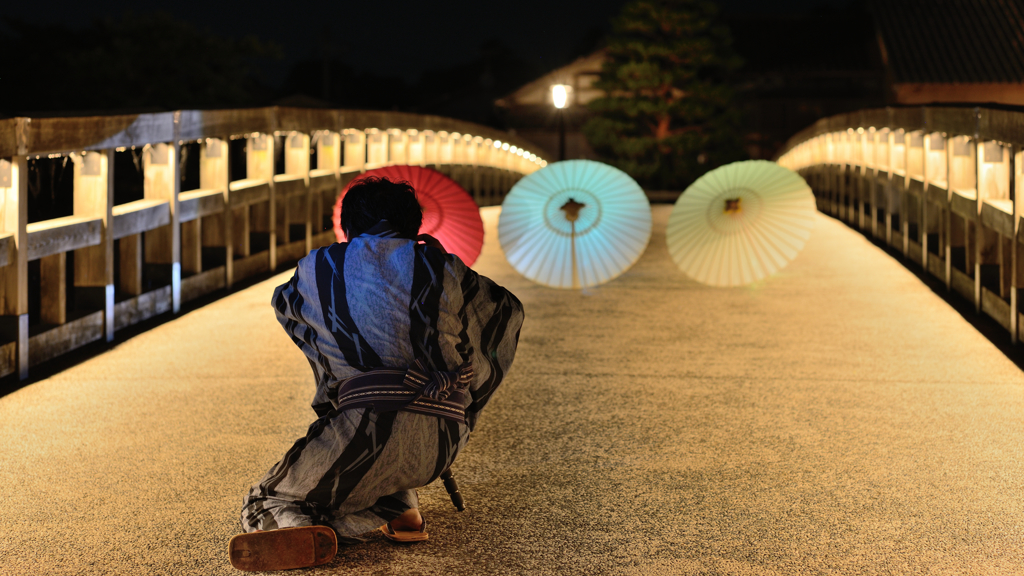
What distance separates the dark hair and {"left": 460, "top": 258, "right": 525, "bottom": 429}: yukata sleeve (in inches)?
9.2

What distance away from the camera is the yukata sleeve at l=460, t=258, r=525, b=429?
306cm

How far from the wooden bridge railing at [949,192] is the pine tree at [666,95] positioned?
12.3 metres

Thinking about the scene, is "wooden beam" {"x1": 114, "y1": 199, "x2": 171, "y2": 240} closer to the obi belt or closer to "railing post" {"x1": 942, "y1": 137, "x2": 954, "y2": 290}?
the obi belt

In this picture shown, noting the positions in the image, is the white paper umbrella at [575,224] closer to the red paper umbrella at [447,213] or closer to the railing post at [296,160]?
the red paper umbrella at [447,213]

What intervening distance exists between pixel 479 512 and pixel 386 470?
0.60 metres

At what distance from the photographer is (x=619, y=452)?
4160 mm

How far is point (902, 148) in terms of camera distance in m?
9.58

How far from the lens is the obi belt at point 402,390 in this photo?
2941 mm

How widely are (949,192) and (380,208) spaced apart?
19.4 feet

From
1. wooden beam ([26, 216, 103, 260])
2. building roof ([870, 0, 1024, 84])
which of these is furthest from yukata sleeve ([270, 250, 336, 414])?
building roof ([870, 0, 1024, 84])

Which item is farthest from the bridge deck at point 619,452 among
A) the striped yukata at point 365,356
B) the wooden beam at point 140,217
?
the wooden beam at point 140,217

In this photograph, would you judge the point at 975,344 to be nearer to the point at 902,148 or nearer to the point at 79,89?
the point at 902,148

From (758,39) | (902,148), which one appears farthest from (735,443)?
(758,39)

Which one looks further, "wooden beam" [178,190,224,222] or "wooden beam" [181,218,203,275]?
"wooden beam" [181,218,203,275]
